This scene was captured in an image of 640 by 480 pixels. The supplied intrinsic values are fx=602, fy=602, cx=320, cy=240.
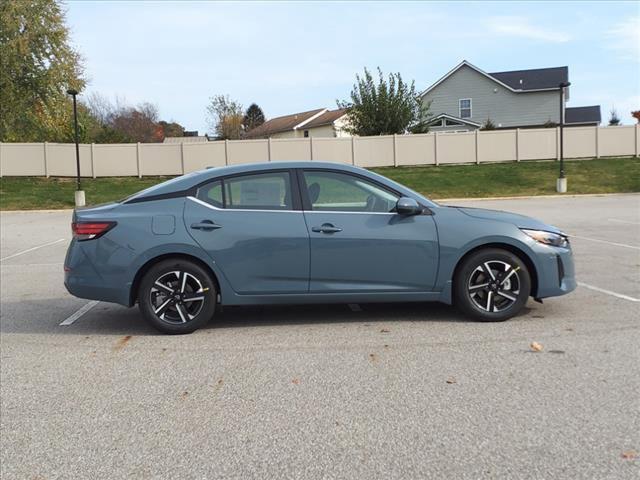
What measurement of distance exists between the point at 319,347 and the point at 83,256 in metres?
2.33

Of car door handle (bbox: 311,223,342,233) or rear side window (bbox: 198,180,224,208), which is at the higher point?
rear side window (bbox: 198,180,224,208)

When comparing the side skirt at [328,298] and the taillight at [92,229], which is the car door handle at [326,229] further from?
the taillight at [92,229]

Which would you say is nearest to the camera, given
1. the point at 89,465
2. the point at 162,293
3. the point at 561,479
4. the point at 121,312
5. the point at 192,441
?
the point at 561,479

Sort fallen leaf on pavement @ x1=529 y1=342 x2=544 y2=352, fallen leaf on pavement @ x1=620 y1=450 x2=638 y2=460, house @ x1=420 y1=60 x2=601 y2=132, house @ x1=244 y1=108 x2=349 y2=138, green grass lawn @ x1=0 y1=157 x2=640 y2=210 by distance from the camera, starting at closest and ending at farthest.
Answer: fallen leaf on pavement @ x1=620 y1=450 x2=638 y2=460 < fallen leaf on pavement @ x1=529 y1=342 x2=544 y2=352 < green grass lawn @ x1=0 y1=157 x2=640 y2=210 < house @ x1=420 y1=60 x2=601 y2=132 < house @ x1=244 y1=108 x2=349 y2=138

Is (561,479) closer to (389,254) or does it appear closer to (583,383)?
(583,383)

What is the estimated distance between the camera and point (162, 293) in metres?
5.50

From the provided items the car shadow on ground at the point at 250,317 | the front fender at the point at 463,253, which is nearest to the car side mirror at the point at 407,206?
the front fender at the point at 463,253

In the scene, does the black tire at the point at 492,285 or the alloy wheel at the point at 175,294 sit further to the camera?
the black tire at the point at 492,285

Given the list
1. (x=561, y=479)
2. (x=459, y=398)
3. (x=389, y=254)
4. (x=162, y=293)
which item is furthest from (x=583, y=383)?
(x=162, y=293)

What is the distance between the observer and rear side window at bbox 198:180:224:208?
5613 millimetres

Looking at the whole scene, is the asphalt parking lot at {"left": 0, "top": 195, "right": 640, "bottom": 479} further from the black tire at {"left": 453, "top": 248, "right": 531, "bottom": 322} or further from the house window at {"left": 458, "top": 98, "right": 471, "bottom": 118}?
the house window at {"left": 458, "top": 98, "right": 471, "bottom": 118}

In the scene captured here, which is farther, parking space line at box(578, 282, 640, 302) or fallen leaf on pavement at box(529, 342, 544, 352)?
parking space line at box(578, 282, 640, 302)

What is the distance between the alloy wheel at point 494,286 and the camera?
5617 mm

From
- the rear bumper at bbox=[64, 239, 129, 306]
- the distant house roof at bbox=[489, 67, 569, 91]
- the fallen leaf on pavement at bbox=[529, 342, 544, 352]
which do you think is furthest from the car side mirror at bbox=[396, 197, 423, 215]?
the distant house roof at bbox=[489, 67, 569, 91]
